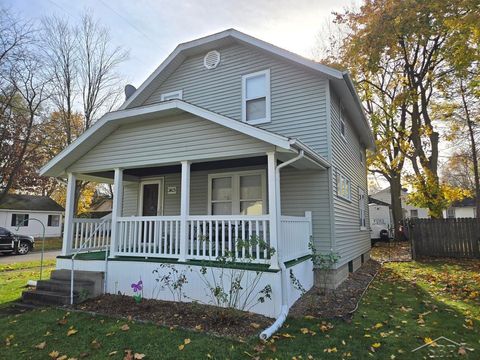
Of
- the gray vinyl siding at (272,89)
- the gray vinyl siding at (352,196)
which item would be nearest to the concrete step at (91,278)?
the gray vinyl siding at (272,89)

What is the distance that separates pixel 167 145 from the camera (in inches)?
284

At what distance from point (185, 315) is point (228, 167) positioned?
4.29 metres

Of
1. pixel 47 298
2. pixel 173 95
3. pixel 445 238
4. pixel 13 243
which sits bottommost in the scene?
pixel 47 298

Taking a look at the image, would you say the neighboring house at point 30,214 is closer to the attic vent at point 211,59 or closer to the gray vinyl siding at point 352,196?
the attic vent at point 211,59

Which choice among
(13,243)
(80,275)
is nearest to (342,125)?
(80,275)

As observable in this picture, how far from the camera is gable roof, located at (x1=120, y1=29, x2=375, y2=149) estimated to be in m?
8.23

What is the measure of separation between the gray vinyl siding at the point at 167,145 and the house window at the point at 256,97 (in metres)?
2.73

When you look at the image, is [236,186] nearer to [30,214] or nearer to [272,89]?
[272,89]

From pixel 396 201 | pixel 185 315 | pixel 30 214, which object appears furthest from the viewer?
pixel 30 214

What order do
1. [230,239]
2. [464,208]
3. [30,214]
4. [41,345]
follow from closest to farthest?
[41,345], [230,239], [30,214], [464,208]

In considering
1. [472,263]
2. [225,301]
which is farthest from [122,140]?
[472,263]

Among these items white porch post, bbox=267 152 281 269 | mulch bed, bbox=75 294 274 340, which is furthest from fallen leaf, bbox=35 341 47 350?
white porch post, bbox=267 152 281 269

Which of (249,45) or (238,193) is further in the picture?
(249,45)

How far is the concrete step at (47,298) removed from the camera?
6609mm
